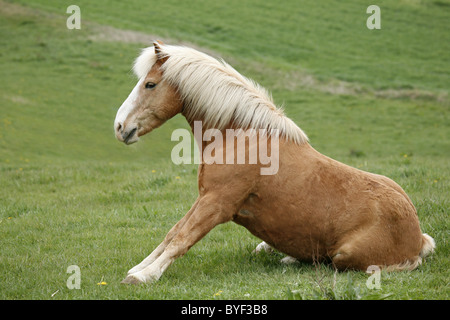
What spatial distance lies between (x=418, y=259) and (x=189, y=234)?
270cm

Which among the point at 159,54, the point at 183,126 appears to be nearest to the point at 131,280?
the point at 159,54

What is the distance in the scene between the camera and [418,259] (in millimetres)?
5973

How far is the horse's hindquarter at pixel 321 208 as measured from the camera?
5.71 meters

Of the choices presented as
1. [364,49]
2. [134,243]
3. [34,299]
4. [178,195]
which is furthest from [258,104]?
[364,49]

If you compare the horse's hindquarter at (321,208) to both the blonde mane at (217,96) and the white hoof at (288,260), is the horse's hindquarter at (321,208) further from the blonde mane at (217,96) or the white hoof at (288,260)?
the white hoof at (288,260)

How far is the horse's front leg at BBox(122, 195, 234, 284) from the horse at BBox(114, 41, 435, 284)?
11mm

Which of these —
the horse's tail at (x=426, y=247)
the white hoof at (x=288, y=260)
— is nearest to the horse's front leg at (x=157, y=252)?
the white hoof at (x=288, y=260)

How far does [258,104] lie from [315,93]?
2647 centimetres

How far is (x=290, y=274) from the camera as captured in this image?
5.80 meters

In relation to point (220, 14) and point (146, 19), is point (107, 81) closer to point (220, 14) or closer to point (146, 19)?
point (146, 19)

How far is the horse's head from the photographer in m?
5.95

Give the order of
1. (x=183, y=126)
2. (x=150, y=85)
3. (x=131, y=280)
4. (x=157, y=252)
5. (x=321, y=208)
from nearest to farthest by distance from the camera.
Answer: (x=131, y=280) < (x=321, y=208) < (x=157, y=252) < (x=150, y=85) < (x=183, y=126)

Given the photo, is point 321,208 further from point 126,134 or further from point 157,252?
point 126,134

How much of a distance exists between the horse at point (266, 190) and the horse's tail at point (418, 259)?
0.01 m
